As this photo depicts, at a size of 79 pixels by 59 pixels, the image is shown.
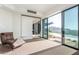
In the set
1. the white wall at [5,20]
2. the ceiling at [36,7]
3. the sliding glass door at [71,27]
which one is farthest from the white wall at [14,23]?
the sliding glass door at [71,27]

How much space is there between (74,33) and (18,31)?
4.11 metres

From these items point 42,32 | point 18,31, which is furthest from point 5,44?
point 42,32

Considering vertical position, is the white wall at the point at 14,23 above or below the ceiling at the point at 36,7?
below

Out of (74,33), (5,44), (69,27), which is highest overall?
(69,27)

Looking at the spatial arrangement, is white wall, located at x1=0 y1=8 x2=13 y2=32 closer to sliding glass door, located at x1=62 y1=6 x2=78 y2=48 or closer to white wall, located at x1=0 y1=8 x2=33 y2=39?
white wall, located at x1=0 y1=8 x2=33 y2=39

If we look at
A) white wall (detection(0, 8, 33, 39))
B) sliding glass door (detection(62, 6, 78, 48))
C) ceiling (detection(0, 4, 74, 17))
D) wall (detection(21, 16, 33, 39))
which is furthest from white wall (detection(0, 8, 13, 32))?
sliding glass door (detection(62, 6, 78, 48))

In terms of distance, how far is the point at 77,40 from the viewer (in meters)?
4.34

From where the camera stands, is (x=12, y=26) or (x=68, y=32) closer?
(x=68, y=32)

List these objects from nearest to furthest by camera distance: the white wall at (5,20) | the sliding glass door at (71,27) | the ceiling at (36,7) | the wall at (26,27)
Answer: the sliding glass door at (71,27), the ceiling at (36,7), the white wall at (5,20), the wall at (26,27)

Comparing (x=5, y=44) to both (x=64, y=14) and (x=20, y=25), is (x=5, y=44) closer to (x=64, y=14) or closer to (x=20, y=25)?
(x=20, y=25)

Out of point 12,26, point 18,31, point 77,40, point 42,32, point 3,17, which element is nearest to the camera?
point 77,40

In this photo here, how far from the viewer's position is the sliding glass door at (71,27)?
443 cm

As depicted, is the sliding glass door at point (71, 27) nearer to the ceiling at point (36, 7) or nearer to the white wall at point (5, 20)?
the ceiling at point (36, 7)

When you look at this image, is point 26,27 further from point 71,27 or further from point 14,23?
point 71,27
